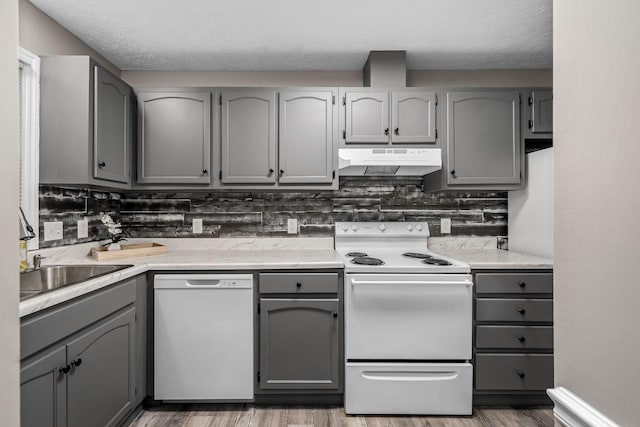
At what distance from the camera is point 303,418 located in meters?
2.12

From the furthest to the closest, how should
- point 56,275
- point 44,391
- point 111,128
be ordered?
point 111,128, point 56,275, point 44,391

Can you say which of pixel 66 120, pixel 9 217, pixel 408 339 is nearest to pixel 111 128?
pixel 66 120

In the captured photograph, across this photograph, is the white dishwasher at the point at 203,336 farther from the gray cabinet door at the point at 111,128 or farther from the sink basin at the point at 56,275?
the gray cabinet door at the point at 111,128

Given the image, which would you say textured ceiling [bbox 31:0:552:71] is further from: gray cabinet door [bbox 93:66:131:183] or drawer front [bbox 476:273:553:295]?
drawer front [bbox 476:273:553:295]

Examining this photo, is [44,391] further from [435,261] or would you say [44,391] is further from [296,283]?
[435,261]

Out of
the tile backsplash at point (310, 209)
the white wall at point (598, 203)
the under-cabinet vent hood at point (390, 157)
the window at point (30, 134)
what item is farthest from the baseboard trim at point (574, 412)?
the window at point (30, 134)

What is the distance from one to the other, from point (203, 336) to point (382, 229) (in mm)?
1478

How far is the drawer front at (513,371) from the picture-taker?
7.26 feet

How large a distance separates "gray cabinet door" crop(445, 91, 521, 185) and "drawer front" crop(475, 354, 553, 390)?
1151mm

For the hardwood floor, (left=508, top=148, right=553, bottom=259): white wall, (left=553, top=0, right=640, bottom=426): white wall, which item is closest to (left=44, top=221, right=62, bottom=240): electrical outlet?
the hardwood floor

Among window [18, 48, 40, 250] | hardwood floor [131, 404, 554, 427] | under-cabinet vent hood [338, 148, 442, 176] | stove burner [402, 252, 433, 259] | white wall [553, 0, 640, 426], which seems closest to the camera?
white wall [553, 0, 640, 426]

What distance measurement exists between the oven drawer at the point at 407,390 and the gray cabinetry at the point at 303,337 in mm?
142

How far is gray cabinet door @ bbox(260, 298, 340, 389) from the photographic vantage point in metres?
2.20

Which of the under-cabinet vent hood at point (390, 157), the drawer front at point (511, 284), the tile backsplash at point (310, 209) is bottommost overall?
the drawer front at point (511, 284)
